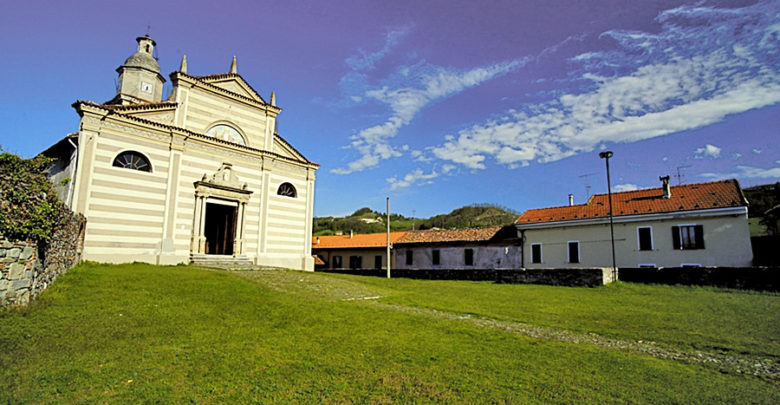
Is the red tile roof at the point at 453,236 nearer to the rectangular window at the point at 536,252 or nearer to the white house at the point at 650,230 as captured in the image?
the white house at the point at 650,230

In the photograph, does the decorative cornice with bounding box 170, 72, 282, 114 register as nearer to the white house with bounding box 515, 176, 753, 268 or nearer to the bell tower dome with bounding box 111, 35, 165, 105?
the bell tower dome with bounding box 111, 35, 165, 105

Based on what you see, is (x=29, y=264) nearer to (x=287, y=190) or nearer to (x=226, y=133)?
(x=226, y=133)

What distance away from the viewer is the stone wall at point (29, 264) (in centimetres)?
708

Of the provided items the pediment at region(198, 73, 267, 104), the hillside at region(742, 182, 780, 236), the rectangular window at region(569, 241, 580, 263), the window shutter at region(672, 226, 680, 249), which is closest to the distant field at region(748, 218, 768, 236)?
the hillside at region(742, 182, 780, 236)

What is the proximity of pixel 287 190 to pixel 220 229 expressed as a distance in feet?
14.9

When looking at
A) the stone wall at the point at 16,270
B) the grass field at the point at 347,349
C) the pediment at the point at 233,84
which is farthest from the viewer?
the pediment at the point at 233,84

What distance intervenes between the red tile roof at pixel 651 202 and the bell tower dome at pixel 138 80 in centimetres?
2904

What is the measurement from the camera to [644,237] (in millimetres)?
24984

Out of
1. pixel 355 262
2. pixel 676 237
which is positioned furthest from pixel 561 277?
pixel 355 262

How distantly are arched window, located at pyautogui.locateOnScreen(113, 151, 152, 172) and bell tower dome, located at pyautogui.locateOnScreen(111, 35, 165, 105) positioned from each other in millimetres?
10943

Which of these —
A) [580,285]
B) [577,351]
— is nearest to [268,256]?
[580,285]

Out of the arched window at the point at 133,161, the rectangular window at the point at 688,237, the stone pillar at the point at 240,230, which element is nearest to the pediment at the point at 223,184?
the stone pillar at the point at 240,230

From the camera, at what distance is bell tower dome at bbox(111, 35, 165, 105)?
2728 cm

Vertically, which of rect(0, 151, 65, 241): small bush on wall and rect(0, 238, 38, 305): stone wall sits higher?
rect(0, 151, 65, 241): small bush on wall
